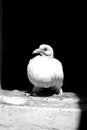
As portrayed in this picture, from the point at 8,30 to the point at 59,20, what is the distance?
1.58 feet

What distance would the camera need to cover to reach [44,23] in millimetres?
3883

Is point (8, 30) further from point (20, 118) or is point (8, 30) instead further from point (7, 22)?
point (20, 118)

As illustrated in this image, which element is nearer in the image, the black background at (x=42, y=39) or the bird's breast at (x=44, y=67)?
the bird's breast at (x=44, y=67)

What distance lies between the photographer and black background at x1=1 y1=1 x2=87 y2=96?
378cm

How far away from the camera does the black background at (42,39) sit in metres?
3.78

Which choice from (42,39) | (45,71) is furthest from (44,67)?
(42,39)

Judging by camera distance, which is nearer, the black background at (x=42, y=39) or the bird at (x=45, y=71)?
the bird at (x=45, y=71)

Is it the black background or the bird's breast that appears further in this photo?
the black background

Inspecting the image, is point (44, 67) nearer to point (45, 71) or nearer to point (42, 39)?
point (45, 71)

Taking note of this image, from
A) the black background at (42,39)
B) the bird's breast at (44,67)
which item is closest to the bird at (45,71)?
the bird's breast at (44,67)

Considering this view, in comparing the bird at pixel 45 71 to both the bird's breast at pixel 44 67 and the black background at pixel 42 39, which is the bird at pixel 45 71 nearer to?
the bird's breast at pixel 44 67

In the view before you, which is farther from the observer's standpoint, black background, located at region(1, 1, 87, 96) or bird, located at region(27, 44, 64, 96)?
black background, located at region(1, 1, 87, 96)

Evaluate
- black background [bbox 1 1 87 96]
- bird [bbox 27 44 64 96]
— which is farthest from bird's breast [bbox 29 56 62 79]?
black background [bbox 1 1 87 96]

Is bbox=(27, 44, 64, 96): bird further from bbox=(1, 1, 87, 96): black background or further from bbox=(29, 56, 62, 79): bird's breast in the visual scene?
bbox=(1, 1, 87, 96): black background
